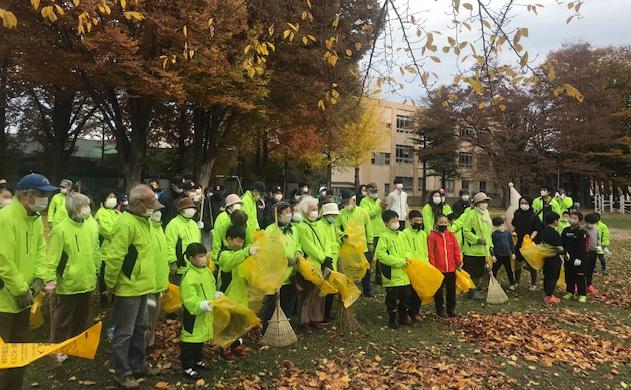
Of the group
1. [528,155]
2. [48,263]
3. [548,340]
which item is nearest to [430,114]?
[528,155]

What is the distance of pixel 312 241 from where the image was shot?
22.5 ft

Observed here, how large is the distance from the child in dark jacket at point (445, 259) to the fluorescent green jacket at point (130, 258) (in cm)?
448

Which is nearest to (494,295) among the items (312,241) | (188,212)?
(312,241)

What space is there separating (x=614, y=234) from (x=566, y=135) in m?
16.0

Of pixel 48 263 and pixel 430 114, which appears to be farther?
pixel 430 114

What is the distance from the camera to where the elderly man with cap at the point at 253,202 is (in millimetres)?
8867

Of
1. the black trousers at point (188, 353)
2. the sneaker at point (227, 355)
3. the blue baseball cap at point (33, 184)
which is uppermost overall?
the blue baseball cap at point (33, 184)

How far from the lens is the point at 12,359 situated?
12.1 ft

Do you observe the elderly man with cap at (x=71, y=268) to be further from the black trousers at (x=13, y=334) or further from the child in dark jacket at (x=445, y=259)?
the child in dark jacket at (x=445, y=259)

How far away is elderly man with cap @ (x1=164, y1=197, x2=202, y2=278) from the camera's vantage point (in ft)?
20.4

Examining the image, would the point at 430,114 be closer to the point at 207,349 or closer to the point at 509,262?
the point at 509,262

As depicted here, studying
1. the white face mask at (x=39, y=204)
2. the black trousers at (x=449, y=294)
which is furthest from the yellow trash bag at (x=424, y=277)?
the white face mask at (x=39, y=204)

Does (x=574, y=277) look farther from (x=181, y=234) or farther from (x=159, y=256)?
(x=159, y=256)

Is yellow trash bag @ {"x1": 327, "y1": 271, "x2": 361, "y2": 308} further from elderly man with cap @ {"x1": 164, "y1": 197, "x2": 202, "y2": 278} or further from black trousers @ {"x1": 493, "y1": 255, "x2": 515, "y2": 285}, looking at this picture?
black trousers @ {"x1": 493, "y1": 255, "x2": 515, "y2": 285}
